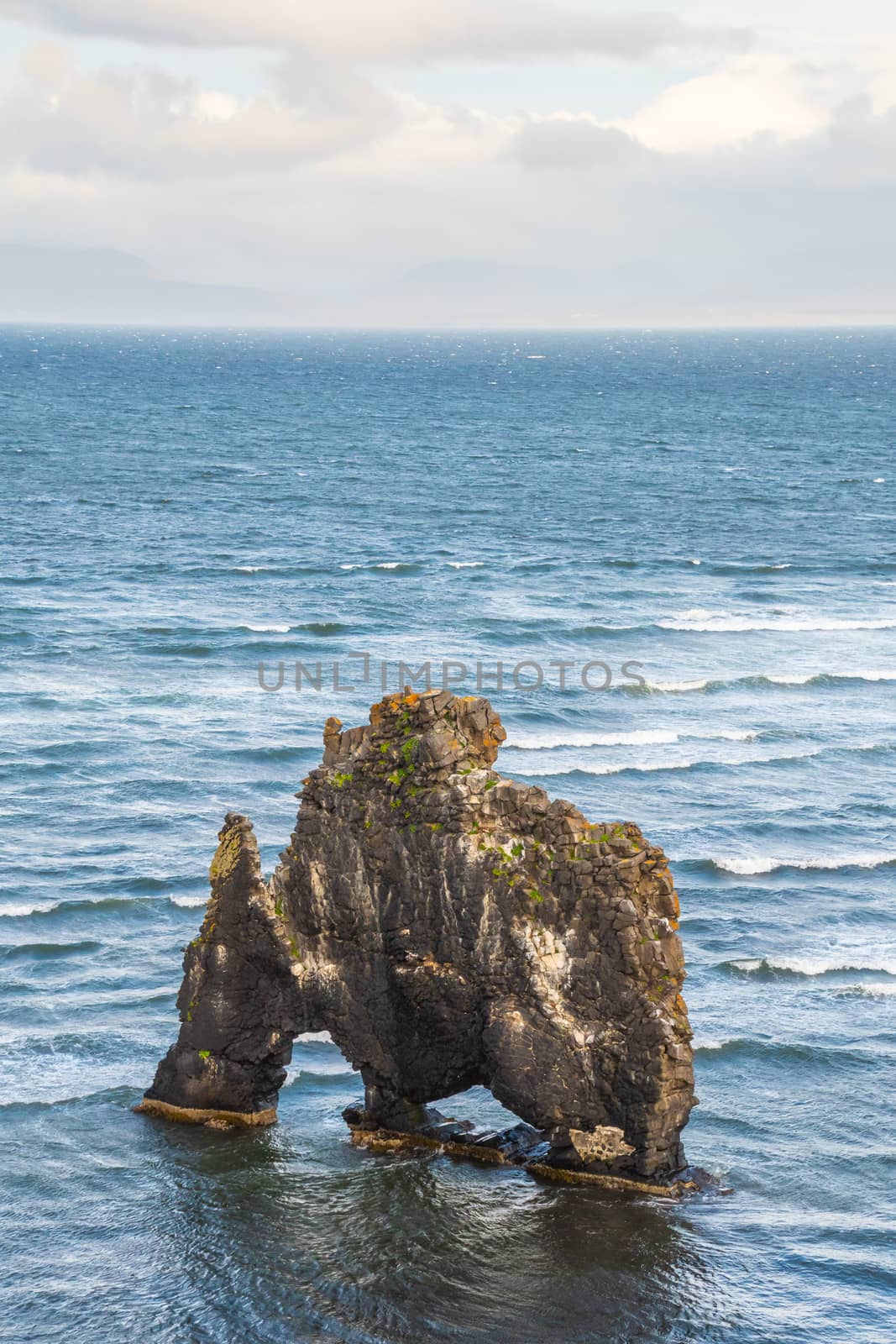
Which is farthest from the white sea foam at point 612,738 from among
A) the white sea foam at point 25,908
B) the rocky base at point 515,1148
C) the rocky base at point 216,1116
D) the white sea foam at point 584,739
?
the rocky base at point 515,1148

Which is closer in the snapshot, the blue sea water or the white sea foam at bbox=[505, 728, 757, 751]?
the blue sea water

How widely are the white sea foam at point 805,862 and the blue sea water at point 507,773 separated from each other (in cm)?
16

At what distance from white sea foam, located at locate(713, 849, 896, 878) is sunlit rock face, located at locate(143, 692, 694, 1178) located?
22116 millimetres

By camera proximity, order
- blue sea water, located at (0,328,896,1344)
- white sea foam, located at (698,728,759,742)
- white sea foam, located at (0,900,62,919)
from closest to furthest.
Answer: blue sea water, located at (0,328,896,1344)
white sea foam, located at (0,900,62,919)
white sea foam, located at (698,728,759,742)

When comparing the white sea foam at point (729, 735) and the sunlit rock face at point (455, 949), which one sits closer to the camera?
the sunlit rock face at point (455, 949)

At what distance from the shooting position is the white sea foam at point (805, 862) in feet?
177

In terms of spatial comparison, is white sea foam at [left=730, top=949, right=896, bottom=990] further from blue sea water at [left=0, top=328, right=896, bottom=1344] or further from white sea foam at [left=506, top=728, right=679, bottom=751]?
white sea foam at [left=506, top=728, right=679, bottom=751]

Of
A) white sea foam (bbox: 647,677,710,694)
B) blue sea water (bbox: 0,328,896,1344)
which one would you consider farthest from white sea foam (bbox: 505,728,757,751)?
white sea foam (bbox: 647,677,710,694)

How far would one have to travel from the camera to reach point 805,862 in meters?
54.6

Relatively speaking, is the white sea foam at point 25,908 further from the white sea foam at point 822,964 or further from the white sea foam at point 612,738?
the white sea foam at point 612,738

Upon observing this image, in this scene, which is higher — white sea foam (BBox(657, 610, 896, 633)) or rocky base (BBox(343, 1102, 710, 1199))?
white sea foam (BBox(657, 610, 896, 633))

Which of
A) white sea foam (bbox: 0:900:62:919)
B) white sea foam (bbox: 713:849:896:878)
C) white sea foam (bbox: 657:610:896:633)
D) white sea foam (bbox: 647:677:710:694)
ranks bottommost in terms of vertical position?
white sea foam (bbox: 0:900:62:919)

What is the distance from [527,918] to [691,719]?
4122 centimetres

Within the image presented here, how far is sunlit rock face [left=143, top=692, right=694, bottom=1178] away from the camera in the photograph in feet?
99.3
